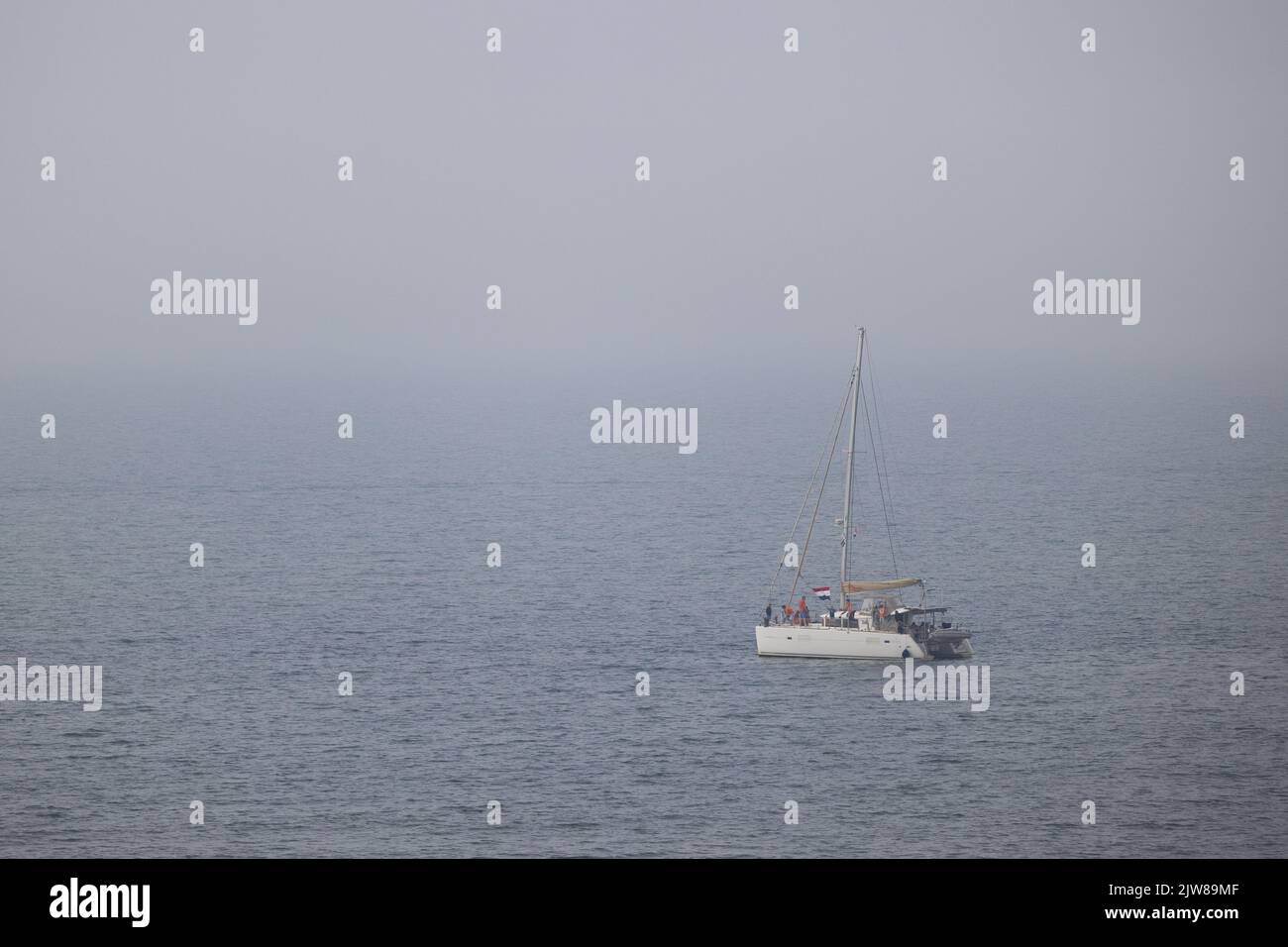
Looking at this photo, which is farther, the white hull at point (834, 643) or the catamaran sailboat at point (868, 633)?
the catamaran sailboat at point (868, 633)

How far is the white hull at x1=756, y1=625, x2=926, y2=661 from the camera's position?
96375mm

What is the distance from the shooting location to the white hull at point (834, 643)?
96375mm

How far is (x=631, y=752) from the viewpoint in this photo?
8662 cm

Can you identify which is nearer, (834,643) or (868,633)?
(868,633)

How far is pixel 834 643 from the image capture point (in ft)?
320

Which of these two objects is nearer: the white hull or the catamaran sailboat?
the white hull

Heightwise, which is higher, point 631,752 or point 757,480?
point 757,480

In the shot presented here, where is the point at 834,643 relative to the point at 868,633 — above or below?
below
